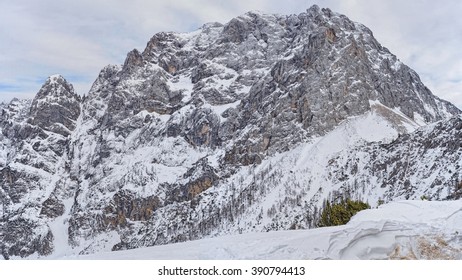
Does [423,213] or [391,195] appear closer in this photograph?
[423,213]

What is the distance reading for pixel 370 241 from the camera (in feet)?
67.9

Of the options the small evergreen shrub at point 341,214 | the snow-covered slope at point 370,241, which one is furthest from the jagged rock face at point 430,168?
the snow-covered slope at point 370,241

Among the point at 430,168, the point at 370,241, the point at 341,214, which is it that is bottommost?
the point at 370,241

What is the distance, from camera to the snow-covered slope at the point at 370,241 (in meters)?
20.2

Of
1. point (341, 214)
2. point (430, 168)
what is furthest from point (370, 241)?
point (430, 168)

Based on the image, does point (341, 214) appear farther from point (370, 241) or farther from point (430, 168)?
point (430, 168)

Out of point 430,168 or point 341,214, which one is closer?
point 341,214

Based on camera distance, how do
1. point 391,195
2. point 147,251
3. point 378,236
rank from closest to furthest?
point 378,236, point 147,251, point 391,195

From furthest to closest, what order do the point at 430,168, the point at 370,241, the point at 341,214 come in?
the point at 430,168, the point at 341,214, the point at 370,241

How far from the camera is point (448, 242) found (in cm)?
2014

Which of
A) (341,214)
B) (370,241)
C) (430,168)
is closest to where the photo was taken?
(370,241)
